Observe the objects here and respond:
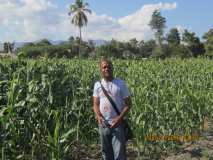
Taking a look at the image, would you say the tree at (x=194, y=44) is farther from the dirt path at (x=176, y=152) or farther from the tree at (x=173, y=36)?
the dirt path at (x=176, y=152)

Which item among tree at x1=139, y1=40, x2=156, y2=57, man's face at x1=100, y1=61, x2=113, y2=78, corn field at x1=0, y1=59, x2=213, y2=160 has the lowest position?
tree at x1=139, y1=40, x2=156, y2=57

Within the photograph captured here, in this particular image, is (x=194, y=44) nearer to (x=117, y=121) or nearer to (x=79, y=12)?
(x=79, y=12)

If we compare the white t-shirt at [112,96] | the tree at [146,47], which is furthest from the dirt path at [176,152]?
the tree at [146,47]

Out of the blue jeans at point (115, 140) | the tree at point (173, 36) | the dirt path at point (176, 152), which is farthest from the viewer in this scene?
the tree at point (173, 36)

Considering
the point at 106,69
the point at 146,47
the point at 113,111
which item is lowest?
the point at 146,47

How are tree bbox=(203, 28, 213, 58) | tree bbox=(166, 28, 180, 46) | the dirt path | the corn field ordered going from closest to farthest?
the corn field, the dirt path, tree bbox=(203, 28, 213, 58), tree bbox=(166, 28, 180, 46)

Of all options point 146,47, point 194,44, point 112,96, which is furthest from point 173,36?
point 112,96

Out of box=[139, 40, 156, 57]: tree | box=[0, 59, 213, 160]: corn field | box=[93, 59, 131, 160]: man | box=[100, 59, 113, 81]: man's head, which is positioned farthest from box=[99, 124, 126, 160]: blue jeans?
box=[139, 40, 156, 57]: tree

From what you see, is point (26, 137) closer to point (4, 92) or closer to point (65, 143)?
point (65, 143)

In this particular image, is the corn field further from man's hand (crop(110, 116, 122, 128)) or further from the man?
man's hand (crop(110, 116, 122, 128))

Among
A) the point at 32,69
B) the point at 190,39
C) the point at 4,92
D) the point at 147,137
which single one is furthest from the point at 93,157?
the point at 190,39
